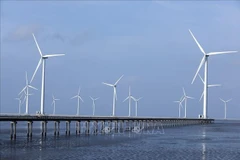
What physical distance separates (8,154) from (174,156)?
15129mm

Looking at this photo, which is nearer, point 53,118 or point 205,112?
point 53,118

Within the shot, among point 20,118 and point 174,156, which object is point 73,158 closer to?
point 174,156

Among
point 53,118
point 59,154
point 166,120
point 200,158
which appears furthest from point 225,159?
point 166,120

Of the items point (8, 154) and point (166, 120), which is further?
point (166, 120)

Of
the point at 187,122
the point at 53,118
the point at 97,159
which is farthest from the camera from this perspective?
the point at 187,122

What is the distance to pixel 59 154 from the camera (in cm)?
4531

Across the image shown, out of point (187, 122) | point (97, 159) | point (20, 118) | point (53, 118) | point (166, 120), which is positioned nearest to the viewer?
point (97, 159)

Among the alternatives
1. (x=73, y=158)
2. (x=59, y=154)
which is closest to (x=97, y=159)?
(x=73, y=158)

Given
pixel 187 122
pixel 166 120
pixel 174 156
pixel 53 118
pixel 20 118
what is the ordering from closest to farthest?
pixel 174 156, pixel 20 118, pixel 53 118, pixel 166 120, pixel 187 122

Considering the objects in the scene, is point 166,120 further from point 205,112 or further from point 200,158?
point 200,158

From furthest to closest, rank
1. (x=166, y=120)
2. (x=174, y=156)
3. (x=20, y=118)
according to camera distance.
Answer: (x=166, y=120), (x=20, y=118), (x=174, y=156)

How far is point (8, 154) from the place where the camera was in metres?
45.3

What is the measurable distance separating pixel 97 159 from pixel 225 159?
11111mm

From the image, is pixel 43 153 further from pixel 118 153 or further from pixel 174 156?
pixel 174 156
